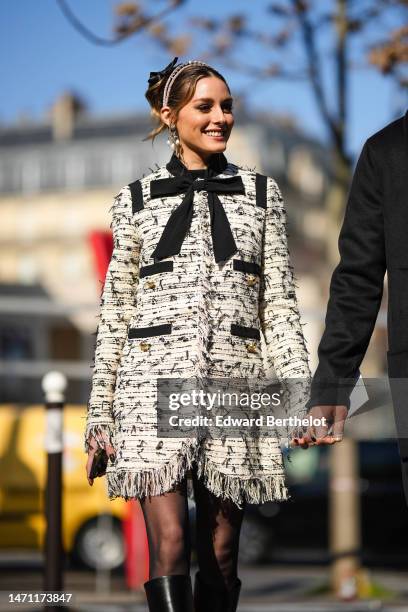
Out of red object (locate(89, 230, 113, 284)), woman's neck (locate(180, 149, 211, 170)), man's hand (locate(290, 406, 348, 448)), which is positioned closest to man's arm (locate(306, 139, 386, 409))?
man's hand (locate(290, 406, 348, 448))

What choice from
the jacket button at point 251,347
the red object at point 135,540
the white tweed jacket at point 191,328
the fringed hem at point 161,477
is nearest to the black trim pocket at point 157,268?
the white tweed jacket at point 191,328

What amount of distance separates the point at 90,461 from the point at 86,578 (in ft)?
24.6

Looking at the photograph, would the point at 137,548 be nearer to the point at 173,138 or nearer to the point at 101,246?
the point at 101,246

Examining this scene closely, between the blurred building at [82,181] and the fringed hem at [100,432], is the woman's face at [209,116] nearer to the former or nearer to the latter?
the fringed hem at [100,432]

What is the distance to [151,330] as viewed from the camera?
13.4 ft

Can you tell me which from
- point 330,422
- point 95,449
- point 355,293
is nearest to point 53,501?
point 95,449

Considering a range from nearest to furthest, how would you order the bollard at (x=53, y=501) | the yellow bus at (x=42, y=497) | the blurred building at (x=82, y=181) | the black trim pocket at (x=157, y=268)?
the black trim pocket at (x=157, y=268), the bollard at (x=53, y=501), the yellow bus at (x=42, y=497), the blurred building at (x=82, y=181)

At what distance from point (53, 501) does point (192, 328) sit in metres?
1.93

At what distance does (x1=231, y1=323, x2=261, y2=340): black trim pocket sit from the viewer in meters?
4.07

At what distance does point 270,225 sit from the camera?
425cm

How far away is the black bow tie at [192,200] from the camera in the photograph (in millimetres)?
4117

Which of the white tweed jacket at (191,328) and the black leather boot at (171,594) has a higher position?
the white tweed jacket at (191,328)

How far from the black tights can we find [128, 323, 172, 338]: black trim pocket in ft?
1.41

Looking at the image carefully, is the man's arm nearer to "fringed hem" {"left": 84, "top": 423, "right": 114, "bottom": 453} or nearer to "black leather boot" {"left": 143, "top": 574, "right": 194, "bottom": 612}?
"black leather boot" {"left": 143, "top": 574, "right": 194, "bottom": 612}
